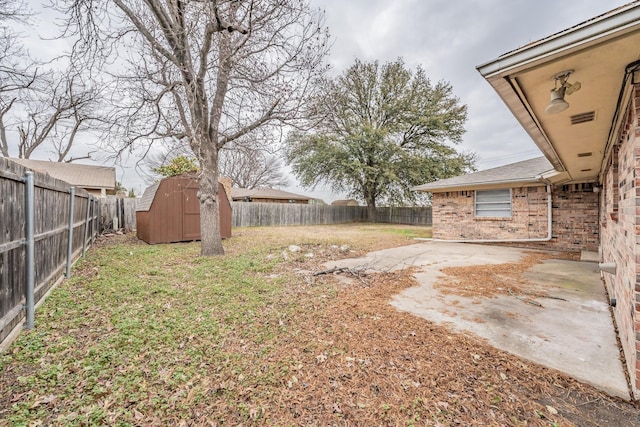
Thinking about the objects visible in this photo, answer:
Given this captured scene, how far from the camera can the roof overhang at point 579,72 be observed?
1515 mm

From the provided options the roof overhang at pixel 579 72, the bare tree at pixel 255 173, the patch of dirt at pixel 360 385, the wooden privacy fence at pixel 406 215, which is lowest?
the patch of dirt at pixel 360 385

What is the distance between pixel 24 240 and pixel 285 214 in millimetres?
16375

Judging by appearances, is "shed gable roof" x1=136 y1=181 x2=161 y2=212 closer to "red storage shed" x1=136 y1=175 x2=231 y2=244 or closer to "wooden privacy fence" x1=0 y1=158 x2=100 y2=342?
"red storage shed" x1=136 y1=175 x2=231 y2=244

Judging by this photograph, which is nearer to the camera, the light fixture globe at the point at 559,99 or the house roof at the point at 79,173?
the light fixture globe at the point at 559,99

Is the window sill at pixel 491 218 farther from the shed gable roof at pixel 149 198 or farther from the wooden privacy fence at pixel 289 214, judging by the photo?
the wooden privacy fence at pixel 289 214

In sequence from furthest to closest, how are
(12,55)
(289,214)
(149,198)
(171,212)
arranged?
1. (289,214)
2. (149,198)
3. (171,212)
4. (12,55)

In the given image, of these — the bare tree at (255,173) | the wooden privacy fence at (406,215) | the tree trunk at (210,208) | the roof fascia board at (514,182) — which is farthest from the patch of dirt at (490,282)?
the bare tree at (255,173)

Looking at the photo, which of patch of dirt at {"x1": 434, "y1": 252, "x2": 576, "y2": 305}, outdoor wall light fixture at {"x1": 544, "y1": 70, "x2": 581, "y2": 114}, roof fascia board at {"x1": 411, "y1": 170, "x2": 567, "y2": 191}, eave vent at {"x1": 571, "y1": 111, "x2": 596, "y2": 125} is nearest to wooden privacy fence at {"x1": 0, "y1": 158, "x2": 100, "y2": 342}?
outdoor wall light fixture at {"x1": 544, "y1": 70, "x2": 581, "y2": 114}

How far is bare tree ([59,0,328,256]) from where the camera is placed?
5.19 metres

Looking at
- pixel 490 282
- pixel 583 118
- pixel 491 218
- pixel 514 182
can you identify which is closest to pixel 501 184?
pixel 514 182

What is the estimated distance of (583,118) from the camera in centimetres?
298

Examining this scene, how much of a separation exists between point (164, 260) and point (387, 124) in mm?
18243

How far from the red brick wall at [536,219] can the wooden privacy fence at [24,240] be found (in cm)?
1120

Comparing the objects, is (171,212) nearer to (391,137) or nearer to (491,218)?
(491,218)
